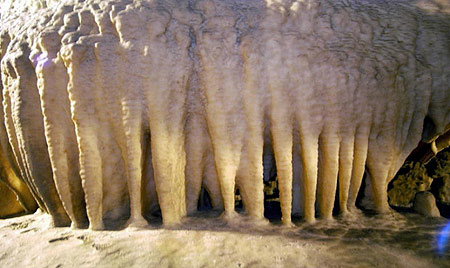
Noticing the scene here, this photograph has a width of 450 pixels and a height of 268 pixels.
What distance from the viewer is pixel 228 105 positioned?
322 centimetres

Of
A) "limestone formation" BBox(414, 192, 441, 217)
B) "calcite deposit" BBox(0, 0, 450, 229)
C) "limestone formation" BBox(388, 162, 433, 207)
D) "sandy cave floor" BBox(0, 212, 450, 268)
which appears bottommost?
"limestone formation" BBox(388, 162, 433, 207)

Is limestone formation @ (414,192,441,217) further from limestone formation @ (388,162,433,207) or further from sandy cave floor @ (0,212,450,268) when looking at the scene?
limestone formation @ (388,162,433,207)

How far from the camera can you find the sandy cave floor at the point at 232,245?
2.61 m

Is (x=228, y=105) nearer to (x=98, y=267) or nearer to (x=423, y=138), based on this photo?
(x=98, y=267)

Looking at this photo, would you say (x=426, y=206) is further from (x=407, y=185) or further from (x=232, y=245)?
(x=232, y=245)

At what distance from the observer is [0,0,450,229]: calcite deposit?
3078mm

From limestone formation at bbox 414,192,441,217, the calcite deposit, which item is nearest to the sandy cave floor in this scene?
the calcite deposit

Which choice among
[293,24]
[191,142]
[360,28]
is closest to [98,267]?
[191,142]

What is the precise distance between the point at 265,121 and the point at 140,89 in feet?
4.14

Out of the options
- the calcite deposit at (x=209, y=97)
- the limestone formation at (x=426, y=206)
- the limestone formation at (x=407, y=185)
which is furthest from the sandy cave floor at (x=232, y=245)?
the limestone formation at (x=407, y=185)

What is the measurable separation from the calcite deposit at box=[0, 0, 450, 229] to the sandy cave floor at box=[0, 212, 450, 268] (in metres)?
0.20

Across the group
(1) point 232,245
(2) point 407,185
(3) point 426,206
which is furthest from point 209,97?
(2) point 407,185

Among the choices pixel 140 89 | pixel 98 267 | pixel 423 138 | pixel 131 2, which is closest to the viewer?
pixel 98 267

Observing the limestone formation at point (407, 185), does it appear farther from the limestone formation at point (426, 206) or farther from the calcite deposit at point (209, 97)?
the calcite deposit at point (209, 97)
